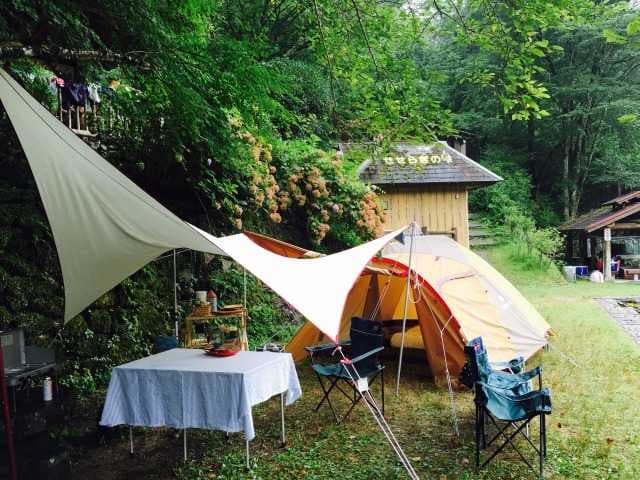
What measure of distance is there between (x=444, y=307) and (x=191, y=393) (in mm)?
2807

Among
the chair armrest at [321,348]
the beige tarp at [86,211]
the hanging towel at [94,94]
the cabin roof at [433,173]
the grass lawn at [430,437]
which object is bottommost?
the grass lawn at [430,437]

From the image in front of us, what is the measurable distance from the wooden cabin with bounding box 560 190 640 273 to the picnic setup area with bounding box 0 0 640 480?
27.8 feet

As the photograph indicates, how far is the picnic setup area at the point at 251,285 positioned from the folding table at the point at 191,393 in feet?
0.05

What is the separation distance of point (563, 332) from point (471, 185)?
6146 mm

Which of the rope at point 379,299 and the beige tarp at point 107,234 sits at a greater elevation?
the beige tarp at point 107,234

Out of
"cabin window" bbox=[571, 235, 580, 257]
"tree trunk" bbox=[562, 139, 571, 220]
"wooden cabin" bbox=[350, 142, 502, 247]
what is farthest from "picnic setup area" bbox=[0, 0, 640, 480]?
"tree trunk" bbox=[562, 139, 571, 220]

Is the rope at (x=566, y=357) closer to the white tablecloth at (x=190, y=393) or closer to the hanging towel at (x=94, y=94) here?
the white tablecloth at (x=190, y=393)

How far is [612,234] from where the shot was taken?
16797 millimetres

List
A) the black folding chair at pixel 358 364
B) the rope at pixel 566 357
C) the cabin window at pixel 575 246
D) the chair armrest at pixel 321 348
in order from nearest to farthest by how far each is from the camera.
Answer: the black folding chair at pixel 358 364
the chair armrest at pixel 321 348
the rope at pixel 566 357
the cabin window at pixel 575 246

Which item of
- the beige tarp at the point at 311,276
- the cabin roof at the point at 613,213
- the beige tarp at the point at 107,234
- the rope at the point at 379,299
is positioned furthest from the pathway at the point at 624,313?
the beige tarp at the point at 107,234

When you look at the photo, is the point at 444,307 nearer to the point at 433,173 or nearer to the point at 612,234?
the point at 433,173

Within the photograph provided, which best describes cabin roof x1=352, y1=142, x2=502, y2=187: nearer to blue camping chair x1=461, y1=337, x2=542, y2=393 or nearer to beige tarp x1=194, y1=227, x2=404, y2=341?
blue camping chair x1=461, y1=337, x2=542, y2=393

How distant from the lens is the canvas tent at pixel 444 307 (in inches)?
212

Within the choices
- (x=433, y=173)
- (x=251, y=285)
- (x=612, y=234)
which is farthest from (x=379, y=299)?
(x=612, y=234)
